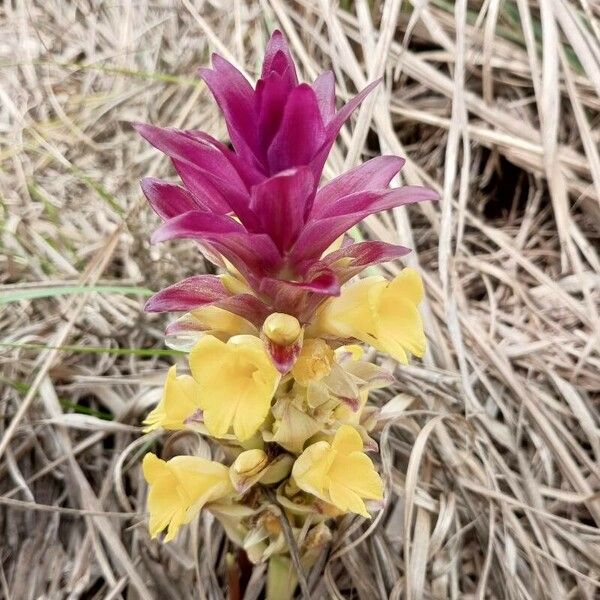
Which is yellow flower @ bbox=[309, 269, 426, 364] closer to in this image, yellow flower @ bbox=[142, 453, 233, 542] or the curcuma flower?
the curcuma flower

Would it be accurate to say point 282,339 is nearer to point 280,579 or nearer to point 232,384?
point 232,384

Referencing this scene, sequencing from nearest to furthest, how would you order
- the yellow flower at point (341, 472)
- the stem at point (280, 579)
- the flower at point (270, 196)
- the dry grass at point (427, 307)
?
1. the flower at point (270, 196)
2. the yellow flower at point (341, 472)
3. the stem at point (280, 579)
4. the dry grass at point (427, 307)

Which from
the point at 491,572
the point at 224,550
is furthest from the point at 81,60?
the point at 491,572

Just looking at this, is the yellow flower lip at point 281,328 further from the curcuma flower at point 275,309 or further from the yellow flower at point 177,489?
the yellow flower at point 177,489

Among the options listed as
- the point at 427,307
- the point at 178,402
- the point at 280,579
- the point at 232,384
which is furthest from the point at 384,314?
the point at 427,307

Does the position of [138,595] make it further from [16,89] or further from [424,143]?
[16,89]

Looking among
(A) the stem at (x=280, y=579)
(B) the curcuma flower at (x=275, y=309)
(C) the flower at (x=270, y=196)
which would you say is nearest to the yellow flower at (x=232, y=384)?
(B) the curcuma flower at (x=275, y=309)
